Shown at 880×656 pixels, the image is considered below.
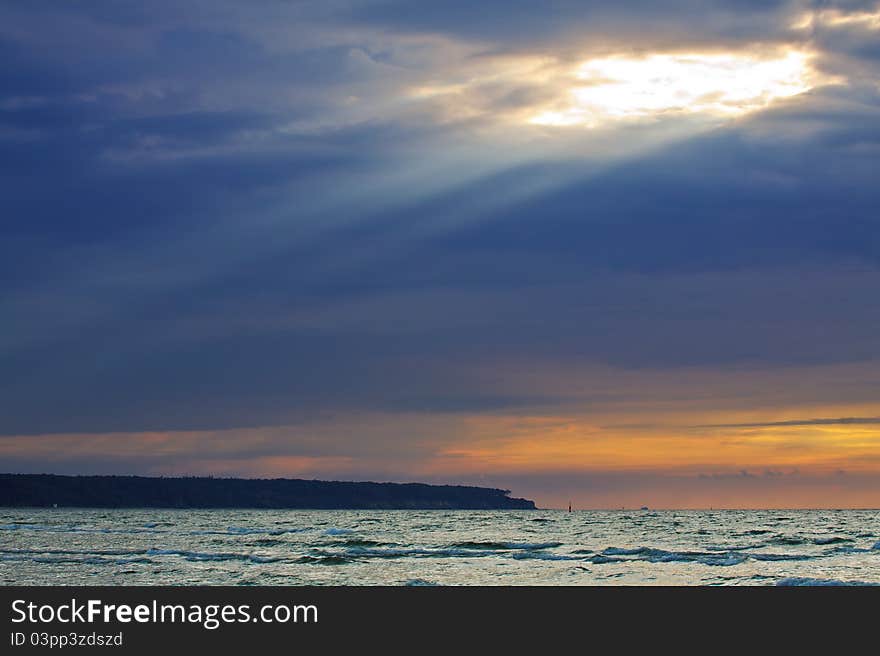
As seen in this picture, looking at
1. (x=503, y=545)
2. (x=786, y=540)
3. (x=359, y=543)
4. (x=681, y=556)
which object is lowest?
(x=359, y=543)

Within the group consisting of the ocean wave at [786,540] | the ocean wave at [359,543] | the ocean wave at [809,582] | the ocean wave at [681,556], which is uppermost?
the ocean wave at [809,582]

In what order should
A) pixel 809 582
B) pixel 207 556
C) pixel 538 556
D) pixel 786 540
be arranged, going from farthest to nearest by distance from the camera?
pixel 786 540, pixel 538 556, pixel 207 556, pixel 809 582

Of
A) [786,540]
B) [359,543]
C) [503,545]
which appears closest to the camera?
[503,545]

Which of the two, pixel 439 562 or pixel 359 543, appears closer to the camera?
pixel 439 562

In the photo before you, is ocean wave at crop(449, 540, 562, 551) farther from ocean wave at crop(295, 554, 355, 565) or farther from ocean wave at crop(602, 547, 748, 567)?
ocean wave at crop(295, 554, 355, 565)

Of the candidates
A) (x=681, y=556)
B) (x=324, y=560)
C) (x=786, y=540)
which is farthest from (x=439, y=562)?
(x=786, y=540)

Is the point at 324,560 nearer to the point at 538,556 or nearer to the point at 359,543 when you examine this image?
the point at 538,556

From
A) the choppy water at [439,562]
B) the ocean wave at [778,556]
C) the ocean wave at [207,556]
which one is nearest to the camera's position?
the choppy water at [439,562]

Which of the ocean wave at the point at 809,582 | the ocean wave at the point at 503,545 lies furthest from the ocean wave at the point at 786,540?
the ocean wave at the point at 809,582

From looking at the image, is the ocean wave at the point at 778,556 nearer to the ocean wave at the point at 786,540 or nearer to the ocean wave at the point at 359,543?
the ocean wave at the point at 786,540

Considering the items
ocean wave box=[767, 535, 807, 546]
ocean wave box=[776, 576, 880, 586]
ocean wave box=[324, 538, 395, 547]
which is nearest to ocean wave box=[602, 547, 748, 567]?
ocean wave box=[776, 576, 880, 586]
